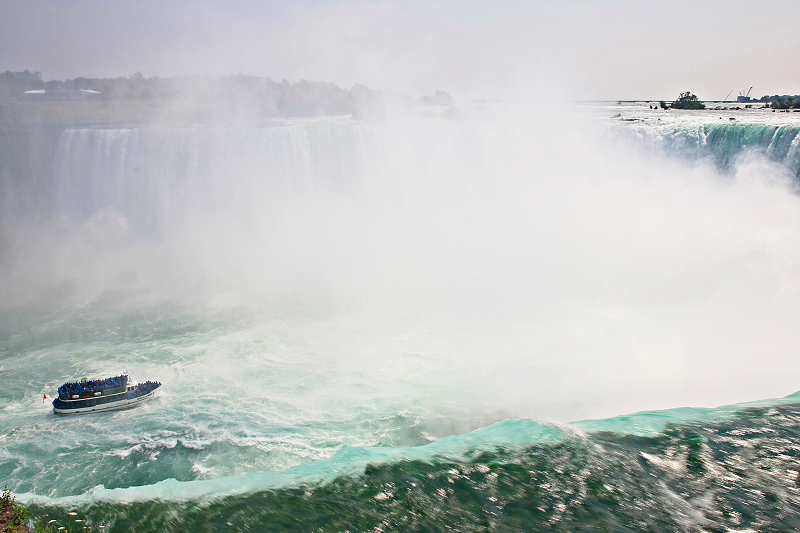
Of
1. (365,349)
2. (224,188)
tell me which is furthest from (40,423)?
(224,188)

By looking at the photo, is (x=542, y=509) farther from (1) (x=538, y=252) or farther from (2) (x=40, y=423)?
(1) (x=538, y=252)

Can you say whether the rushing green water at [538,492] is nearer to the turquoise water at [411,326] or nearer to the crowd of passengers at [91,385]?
the turquoise water at [411,326]

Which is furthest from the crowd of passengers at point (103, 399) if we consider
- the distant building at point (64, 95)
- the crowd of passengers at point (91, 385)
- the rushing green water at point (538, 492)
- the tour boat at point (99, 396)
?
the distant building at point (64, 95)

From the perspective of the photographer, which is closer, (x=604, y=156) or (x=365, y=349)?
(x=365, y=349)

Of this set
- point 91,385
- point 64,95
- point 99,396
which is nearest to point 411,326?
point 99,396

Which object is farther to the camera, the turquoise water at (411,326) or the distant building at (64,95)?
the distant building at (64,95)

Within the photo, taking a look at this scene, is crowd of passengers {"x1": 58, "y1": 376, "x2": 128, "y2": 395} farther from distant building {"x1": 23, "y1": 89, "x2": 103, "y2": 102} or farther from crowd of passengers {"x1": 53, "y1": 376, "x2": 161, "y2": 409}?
distant building {"x1": 23, "y1": 89, "x2": 103, "y2": 102}

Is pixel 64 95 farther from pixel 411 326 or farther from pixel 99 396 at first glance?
pixel 411 326
